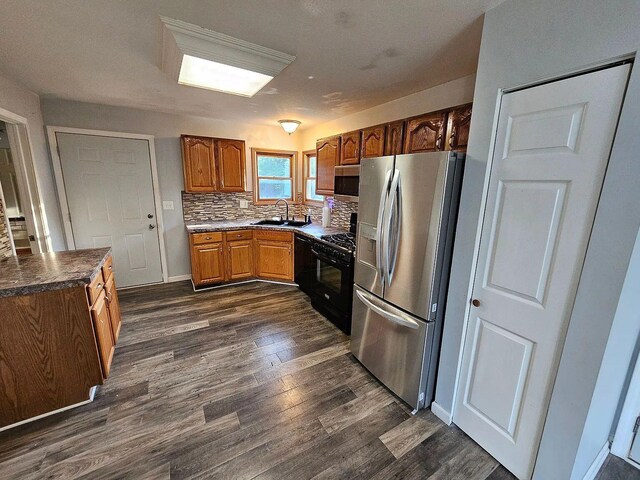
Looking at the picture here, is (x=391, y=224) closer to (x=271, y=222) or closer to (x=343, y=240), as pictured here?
(x=343, y=240)

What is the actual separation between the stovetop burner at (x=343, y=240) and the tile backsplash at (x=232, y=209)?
0.52 meters

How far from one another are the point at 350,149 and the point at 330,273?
140 cm

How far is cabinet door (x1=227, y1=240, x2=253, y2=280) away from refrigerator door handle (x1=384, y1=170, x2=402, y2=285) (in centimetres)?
254

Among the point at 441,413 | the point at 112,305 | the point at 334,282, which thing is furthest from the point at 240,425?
the point at 112,305

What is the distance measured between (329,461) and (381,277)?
114 centimetres

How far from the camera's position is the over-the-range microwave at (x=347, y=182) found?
8.82 ft

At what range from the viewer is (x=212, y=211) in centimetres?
408

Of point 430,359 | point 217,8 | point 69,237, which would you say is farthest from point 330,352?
point 69,237

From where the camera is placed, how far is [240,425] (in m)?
1.69

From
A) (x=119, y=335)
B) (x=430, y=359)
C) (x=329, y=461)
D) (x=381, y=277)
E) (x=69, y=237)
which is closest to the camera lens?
(x=329, y=461)

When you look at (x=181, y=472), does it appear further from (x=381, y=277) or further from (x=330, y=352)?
(x=381, y=277)

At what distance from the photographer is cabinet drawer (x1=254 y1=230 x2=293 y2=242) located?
3679 mm

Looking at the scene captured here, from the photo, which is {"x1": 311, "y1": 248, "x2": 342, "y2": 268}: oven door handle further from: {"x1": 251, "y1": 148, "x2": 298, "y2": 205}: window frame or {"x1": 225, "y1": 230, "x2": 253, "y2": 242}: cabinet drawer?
{"x1": 251, "y1": 148, "x2": 298, "y2": 205}: window frame

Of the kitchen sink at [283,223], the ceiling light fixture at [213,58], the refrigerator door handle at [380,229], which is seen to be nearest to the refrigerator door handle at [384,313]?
the refrigerator door handle at [380,229]
